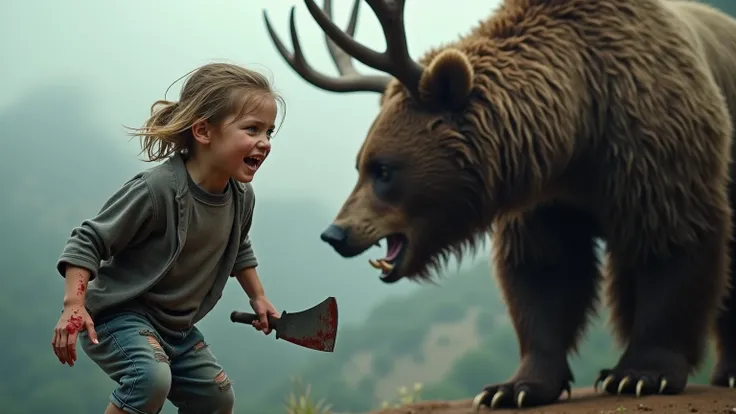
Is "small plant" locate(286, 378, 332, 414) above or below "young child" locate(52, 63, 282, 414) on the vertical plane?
below

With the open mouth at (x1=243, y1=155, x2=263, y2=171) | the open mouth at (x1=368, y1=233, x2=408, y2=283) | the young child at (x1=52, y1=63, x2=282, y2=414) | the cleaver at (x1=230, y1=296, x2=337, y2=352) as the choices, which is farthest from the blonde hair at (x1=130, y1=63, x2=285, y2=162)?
the open mouth at (x1=368, y1=233, x2=408, y2=283)

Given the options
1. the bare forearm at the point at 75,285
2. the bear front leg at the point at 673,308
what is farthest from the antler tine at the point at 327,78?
the bare forearm at the point at 75,285

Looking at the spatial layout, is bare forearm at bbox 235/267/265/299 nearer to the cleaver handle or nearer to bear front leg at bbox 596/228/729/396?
the cleaver handle

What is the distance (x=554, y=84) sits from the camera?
12.9 feet

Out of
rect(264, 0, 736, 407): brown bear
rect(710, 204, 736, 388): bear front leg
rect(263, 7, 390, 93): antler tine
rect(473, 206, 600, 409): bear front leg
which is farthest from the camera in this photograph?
rect(710, 204, 736, 388): bear front leg

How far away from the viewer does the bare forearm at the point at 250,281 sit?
2.91 m

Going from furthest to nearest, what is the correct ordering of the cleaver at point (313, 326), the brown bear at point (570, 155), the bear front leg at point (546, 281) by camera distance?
the bear front leg at point (546, 281) → the brown bear at point (570, 155) → the cleaver at point (313, 326)

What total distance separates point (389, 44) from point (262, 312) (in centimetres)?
151

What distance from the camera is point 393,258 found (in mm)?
A: 3992

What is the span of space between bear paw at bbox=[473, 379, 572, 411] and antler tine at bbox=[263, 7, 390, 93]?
4.86ft

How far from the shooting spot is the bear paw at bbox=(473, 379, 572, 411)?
4.01 metres

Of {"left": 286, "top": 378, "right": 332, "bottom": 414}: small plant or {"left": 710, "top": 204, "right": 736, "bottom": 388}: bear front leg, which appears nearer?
{"left": 710, "top": 204, "right": 736, "bottom": 388}: bear front leg

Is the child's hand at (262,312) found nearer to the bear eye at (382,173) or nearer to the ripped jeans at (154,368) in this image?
the ripped jeans at (154,368)

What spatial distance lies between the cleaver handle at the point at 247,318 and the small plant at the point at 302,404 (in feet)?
8.41
